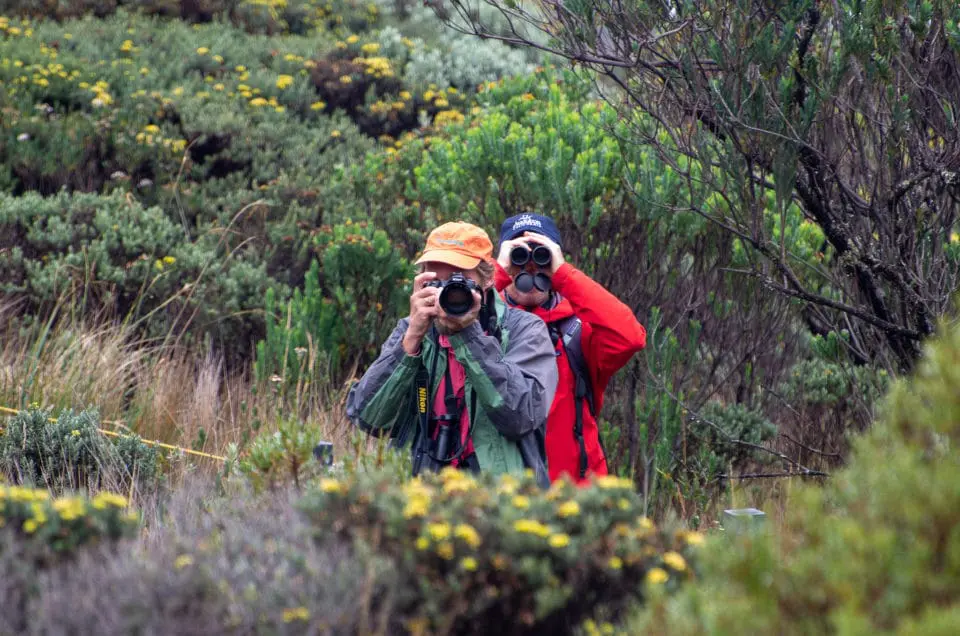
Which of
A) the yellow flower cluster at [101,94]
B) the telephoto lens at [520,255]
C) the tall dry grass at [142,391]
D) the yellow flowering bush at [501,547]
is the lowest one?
the tall dry grass at [142,391]

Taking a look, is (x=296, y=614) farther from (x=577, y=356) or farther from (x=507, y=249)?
(x=507, y=249)

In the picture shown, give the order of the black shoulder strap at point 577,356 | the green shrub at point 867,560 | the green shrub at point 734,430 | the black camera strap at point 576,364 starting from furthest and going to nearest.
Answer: the green shrub at point 734,430 < the black shoulder strap at point 577,356 < the black camera strap at point 576,364 < the green shrub at point 867,560

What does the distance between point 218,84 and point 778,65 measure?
28.7 feet

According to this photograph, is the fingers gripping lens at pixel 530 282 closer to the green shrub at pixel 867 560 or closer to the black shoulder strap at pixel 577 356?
the black shoulder strap at pixel 577 356

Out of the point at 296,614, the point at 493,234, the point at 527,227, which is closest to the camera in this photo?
the point at 296,614

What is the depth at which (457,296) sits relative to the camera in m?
3.73

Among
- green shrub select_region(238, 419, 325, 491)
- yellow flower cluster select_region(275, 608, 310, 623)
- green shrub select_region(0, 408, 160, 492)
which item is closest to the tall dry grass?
green shrub select_region(0, 408, 160, 492)

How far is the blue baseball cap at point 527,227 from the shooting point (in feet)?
14.4

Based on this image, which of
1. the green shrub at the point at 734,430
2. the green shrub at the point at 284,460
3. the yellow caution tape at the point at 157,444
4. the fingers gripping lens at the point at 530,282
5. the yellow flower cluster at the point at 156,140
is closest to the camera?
the green shrub at the point at 284,460

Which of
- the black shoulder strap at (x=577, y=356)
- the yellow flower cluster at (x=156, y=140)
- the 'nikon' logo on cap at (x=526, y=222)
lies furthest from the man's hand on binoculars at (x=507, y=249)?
the yellow flower cluster at (x=156, y=140)

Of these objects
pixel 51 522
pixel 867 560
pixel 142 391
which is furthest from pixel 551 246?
pixel 142 391

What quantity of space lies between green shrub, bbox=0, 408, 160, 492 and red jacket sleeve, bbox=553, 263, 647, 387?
86.4 inches

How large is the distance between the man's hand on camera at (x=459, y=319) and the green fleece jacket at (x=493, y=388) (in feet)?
0.07

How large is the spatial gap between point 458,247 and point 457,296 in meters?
0.32
